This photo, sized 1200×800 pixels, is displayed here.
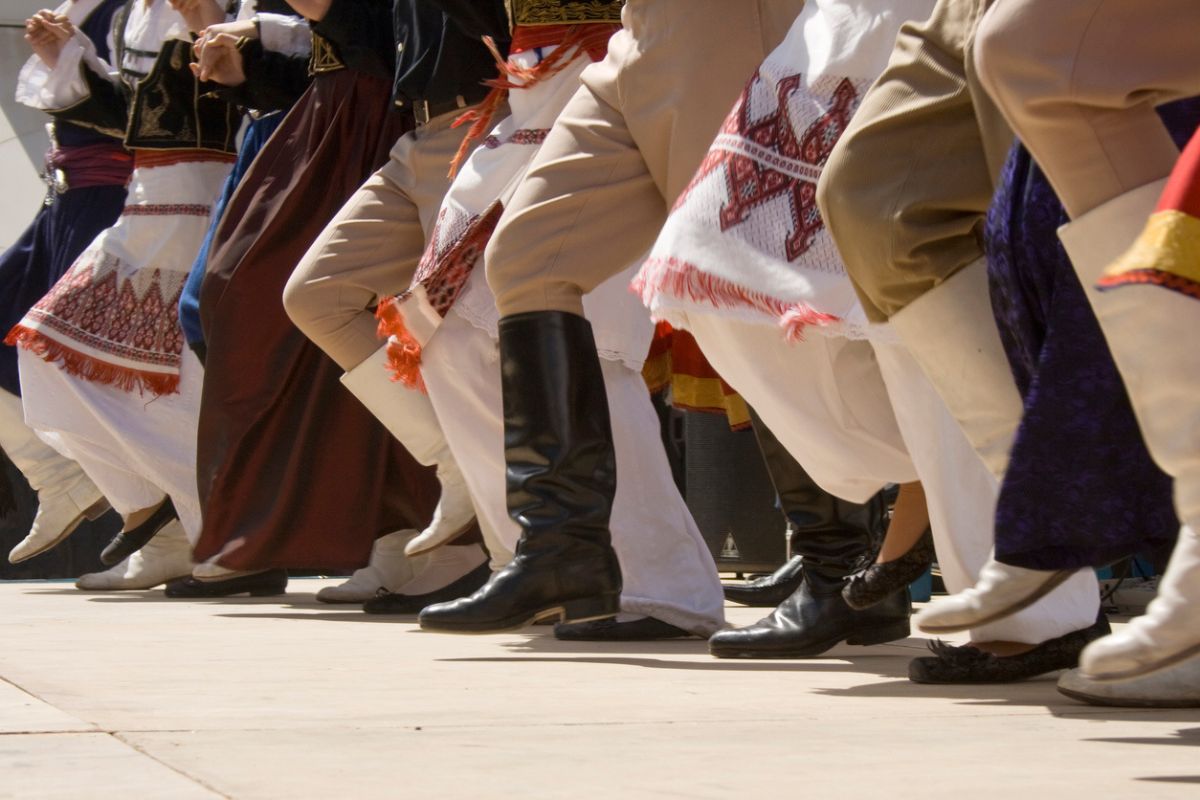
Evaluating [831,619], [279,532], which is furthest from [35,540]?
[831,619]

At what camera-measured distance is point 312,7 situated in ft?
13.9

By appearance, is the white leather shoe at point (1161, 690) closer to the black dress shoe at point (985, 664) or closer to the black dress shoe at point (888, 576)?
the black dress shoe at point (985, 664)

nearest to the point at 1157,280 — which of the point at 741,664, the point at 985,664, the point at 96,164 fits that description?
the point at 985,664

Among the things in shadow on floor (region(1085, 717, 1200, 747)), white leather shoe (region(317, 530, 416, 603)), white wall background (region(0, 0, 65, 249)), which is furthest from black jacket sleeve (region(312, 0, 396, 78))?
white wall background (region(0, 0, 65, 249))

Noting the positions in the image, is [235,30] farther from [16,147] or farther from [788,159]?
[16,147]

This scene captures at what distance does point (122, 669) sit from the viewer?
8.74 feet

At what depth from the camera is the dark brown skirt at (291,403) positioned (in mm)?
4566

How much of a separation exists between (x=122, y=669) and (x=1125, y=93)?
1561 mm

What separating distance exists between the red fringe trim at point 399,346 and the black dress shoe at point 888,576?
56.0 inches

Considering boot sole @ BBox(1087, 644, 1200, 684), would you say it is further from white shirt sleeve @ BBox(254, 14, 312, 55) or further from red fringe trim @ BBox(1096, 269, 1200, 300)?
white shirt sleeve @ BBox(254, 14, 312, 55)

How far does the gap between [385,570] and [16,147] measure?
4.44 m

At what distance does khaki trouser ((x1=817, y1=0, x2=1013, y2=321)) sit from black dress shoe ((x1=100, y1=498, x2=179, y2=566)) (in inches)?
132

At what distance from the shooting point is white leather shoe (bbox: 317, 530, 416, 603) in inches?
185

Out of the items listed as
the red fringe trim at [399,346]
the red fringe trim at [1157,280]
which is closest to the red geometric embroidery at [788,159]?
the red fringe trim at [1157,280]
